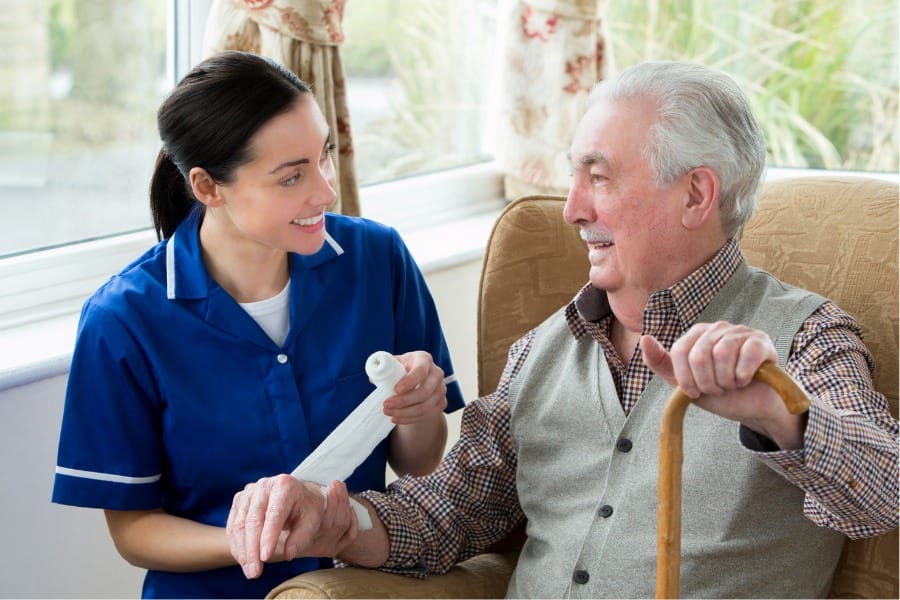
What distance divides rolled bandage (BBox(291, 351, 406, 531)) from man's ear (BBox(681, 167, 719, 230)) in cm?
44

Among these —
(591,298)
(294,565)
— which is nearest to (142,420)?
(294,565)

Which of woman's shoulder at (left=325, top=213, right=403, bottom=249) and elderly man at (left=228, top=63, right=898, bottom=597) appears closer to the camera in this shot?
elderly man at (left=228, top=63, right=898, bottom=597)

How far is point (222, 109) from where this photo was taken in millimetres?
1609

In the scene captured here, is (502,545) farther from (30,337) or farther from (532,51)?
(532,51)

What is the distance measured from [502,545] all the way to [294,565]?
322mm

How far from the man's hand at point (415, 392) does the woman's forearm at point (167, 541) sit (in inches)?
12.0

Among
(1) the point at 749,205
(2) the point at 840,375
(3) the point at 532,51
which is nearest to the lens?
(2) the point at 840,375

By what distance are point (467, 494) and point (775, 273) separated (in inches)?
22.4

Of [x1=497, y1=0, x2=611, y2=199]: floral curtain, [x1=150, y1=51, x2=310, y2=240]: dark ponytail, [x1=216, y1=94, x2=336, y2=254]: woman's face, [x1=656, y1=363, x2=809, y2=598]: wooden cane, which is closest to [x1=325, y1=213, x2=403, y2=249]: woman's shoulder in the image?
[x1=216, y1=94, x2=336, y2=254]: woman's face

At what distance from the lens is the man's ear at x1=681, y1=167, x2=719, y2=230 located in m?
1.52

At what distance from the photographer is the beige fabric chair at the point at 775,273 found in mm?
1521

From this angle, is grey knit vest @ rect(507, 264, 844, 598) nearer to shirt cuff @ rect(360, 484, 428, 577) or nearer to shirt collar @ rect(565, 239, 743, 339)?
shirt collar @ rect(565, 239, 743, 339)

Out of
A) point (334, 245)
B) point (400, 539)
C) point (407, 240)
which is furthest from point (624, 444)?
point (407, 240)

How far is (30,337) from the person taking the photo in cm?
204
